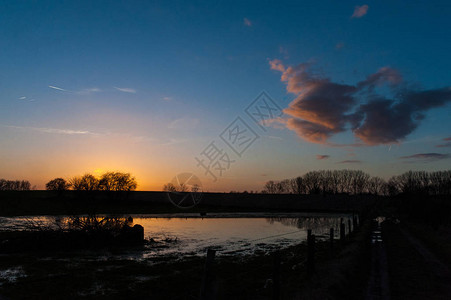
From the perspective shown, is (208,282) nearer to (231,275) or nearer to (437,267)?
(231,275)

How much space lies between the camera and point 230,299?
1117cm

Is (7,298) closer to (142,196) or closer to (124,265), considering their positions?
(124,265)

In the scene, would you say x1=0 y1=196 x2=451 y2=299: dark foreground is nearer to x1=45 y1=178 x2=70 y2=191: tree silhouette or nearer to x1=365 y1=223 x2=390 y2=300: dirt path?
x1=365 y1=223 x2=390 y2=300: dirt path

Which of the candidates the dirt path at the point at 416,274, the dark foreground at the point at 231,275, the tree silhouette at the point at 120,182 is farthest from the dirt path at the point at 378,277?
the tree silhouette at the point at 120,182

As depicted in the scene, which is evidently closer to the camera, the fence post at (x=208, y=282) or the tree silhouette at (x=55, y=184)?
the fence post at (x=208, y=282)

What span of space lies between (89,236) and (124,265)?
8650 millimetres

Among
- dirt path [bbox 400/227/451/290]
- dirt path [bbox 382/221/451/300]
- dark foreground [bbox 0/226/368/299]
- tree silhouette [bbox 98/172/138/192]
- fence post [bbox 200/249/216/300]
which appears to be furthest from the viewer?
tree silhouette [bbox 98/172/138/192]

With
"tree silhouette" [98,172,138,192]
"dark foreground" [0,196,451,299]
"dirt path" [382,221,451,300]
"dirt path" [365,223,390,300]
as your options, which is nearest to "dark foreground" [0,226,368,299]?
"dark foreground" [0,196,451,299]

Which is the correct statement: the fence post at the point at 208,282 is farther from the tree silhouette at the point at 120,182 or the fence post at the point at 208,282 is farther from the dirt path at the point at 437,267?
the tree silhouette at the point at 120,182

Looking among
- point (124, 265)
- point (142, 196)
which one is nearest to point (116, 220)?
point (124, 265)

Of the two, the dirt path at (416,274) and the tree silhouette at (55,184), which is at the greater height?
the tree silhouette at (55,184)

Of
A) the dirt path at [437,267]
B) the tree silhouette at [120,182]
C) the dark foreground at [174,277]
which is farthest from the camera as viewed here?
the tree silhouette at [120,182]

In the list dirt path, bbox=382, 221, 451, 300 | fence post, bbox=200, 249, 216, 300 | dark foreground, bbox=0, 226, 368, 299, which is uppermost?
fence post, bbox=200, 249, 216, 300

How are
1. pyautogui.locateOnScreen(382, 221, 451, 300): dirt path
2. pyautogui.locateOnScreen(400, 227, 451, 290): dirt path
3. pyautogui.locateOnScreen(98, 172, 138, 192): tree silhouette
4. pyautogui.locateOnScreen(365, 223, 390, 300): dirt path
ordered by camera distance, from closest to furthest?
pyautogui.locateOnScreen(365, 223, 390, 300): dirt path < pyautogui.locateOnScreen(382, 221, 451, 300): dirt path < pyautogui.locateOnScreen(400, 227, 451, 290): dirt path < pyautogui.locateOnScreen(98, 172, 138, 192): tree silhouette
